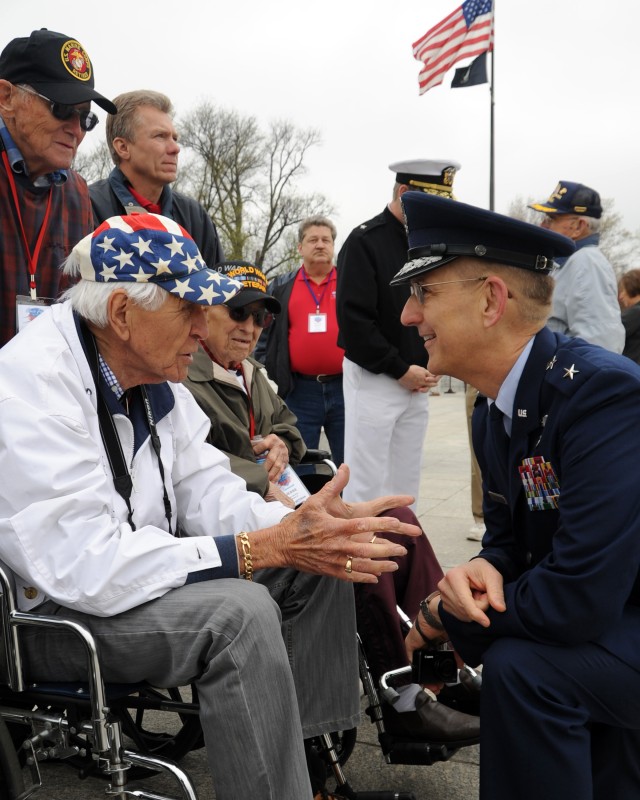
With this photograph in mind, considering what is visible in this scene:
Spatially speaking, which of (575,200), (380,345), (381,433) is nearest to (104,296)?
(380,345)

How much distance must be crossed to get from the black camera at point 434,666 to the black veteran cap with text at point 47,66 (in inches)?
82.4

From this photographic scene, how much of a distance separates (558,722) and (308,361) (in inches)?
134

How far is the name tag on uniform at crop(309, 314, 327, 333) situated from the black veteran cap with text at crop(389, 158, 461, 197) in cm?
126

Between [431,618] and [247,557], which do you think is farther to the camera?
[431,618]

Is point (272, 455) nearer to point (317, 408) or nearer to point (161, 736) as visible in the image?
point (161, 736)

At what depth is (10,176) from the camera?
2.64 m

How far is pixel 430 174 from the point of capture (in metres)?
3.99

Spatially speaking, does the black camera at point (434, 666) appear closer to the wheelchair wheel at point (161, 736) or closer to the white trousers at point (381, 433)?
the wheelchair wheel at point (161, 736)

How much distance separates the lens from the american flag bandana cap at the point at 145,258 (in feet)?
6.69

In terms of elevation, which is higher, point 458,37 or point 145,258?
point 458,37

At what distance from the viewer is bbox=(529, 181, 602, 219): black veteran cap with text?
4.79 meters

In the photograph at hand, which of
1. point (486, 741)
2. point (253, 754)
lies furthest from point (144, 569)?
point (486, 741)

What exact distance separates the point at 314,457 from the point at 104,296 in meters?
1.54

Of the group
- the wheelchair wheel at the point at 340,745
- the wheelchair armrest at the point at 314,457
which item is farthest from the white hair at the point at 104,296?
the wheelchair armrest at the point at 314,457
